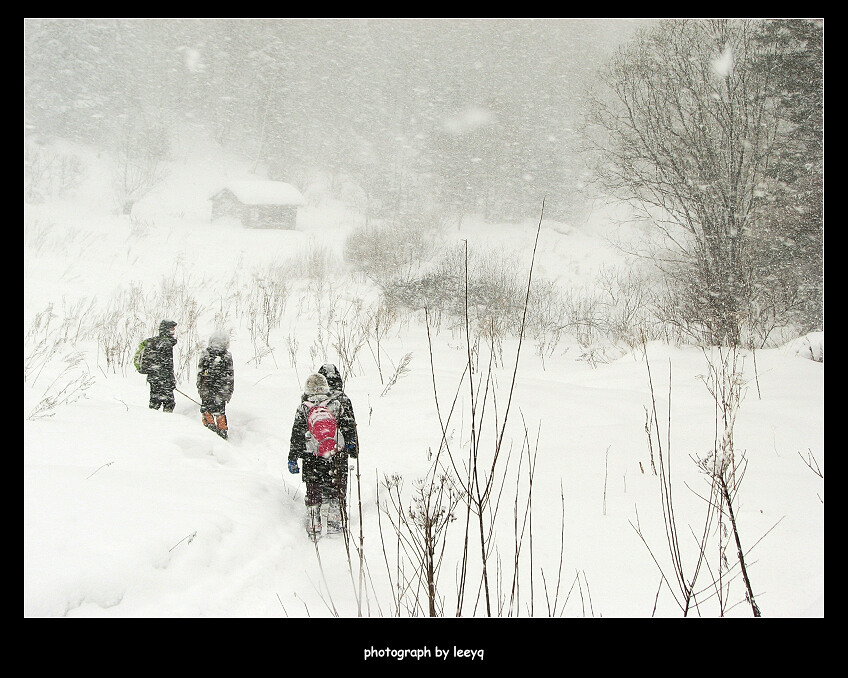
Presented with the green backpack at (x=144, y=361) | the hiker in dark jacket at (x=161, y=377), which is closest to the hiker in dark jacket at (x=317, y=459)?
the hiker in dark jacket at (x=161, y=377)

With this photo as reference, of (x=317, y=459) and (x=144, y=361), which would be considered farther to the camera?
(x=144, y=361)

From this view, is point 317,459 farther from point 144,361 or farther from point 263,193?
point 263,193

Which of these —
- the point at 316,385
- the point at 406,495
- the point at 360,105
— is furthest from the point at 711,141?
the point at 360,105

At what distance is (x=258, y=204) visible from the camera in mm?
29688

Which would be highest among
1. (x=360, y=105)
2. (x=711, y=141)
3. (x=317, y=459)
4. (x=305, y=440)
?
(x=360, y=105)

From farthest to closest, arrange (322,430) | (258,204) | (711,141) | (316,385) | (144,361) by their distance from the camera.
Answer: (258,204)
(711,141)
(144,361)
(316,385)
(322,430)

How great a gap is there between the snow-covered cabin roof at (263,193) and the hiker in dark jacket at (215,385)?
2631 cm

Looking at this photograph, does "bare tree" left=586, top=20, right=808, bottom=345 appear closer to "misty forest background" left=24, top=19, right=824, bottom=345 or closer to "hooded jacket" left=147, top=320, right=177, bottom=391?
"hooded jacket" left=147, top=320, right=177, bottom=391

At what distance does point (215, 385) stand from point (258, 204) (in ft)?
88.0

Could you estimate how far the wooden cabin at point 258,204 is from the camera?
3000cm

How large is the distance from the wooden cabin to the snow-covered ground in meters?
23.0

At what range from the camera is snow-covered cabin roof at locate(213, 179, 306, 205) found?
29.7 metres
